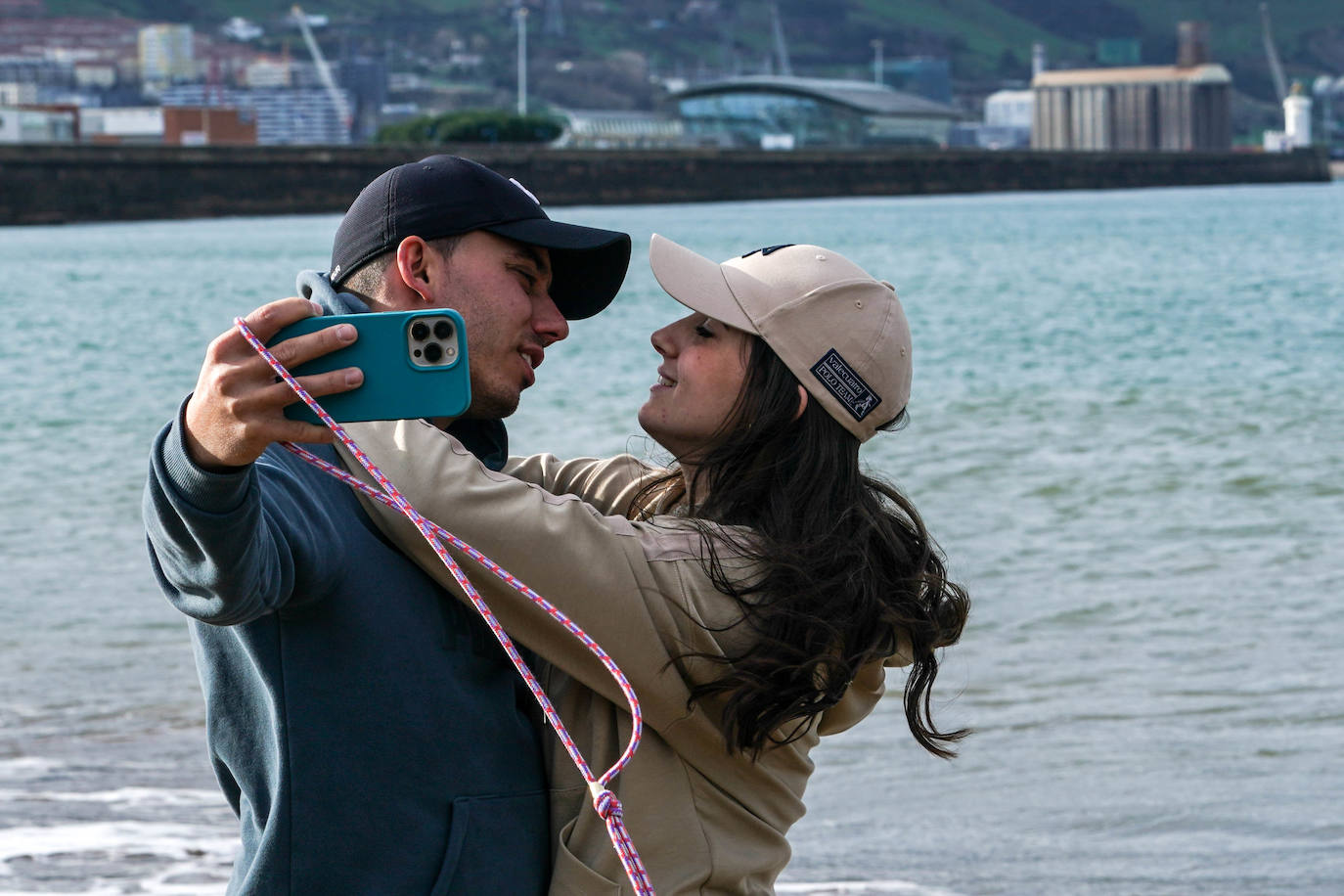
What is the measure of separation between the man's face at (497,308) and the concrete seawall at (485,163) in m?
52.8

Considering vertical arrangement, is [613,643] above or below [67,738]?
above

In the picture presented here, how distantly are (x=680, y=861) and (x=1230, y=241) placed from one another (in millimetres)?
48134

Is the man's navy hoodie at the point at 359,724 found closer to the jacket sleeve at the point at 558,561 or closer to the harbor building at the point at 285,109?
the jacket sleeve at the point at 558,561

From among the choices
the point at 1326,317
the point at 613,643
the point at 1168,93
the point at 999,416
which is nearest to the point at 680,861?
the point at 613,643

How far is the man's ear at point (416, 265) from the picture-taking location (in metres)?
1.86

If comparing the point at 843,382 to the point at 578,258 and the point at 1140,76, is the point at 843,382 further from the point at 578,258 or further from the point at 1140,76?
the point at 1140,76

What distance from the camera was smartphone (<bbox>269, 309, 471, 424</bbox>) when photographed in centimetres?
140

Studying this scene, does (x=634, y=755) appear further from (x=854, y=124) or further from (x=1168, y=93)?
(x=1168, y=93)

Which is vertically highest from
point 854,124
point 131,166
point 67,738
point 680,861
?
point 854,124

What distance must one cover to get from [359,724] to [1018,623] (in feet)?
18.8

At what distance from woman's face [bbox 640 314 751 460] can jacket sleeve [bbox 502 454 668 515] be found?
0.16 meters

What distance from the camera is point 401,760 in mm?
1662

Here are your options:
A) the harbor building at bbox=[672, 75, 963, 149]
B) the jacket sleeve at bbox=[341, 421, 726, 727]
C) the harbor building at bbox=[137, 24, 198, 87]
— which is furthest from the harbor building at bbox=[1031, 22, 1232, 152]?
the jacket sleeve at bbox=[341, 421, 726, 727]

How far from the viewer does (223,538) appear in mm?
1400
